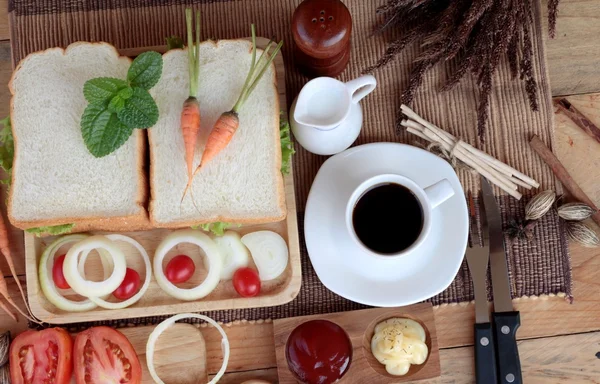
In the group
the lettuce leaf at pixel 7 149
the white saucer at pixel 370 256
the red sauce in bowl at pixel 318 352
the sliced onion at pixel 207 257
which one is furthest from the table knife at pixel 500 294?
the lettuce leaf at pixel 7 149

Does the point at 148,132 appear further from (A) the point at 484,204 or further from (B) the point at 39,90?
(A) the point at 484,204

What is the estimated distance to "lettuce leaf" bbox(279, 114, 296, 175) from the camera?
4.98 feet

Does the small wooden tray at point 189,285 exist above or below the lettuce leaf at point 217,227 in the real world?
below

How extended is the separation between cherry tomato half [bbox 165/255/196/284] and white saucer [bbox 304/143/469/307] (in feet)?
1.09

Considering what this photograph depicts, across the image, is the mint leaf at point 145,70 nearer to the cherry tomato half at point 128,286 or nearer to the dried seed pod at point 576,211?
the cherry tomato half at point 128,286

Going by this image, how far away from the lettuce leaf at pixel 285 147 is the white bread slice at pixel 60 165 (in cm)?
38

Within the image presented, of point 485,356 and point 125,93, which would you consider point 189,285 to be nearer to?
point 125,93

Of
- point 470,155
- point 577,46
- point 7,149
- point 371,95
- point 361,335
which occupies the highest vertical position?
point 577,46

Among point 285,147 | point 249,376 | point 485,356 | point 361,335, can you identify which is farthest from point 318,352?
point 285,147

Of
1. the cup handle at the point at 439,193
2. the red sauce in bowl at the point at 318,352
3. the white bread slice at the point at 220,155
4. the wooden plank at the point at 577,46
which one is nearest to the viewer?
the cup handle at the point at 439,193

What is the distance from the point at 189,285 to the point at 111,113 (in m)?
0.52

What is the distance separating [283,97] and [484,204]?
2.15ft

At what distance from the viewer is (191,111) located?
4.56ft

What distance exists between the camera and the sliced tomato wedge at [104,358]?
1.54m
